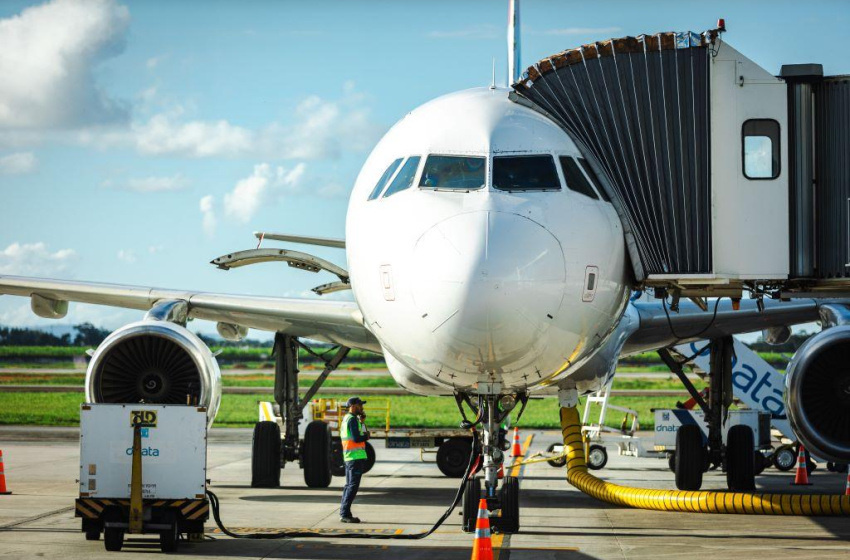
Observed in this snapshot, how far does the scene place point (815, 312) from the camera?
1530 centimetres

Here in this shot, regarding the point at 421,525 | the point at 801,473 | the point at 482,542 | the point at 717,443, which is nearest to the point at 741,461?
A: the point at 717,443

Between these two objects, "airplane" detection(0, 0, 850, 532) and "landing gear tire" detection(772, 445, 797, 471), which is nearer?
"airplane" detection(0, 0, 850, 532)

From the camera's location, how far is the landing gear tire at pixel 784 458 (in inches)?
860

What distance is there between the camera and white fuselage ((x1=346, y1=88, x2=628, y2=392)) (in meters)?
8.37

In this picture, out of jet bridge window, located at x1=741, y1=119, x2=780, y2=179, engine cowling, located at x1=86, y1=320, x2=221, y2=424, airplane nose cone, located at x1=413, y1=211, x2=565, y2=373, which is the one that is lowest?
engine cowling, located at x1=86, y1=320, x2=221, y2=424

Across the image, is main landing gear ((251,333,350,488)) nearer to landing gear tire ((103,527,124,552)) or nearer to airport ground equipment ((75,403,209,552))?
airport ground equipment ((75,403,209,552))

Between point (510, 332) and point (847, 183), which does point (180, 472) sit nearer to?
point (510, 332)

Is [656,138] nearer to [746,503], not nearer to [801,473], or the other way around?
[746,503]

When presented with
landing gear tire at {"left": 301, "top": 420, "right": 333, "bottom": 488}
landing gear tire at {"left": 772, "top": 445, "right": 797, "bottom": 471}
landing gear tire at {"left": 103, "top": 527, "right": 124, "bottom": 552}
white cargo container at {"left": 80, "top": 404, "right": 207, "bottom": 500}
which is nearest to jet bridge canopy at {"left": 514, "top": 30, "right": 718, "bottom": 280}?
white cargo container at {"left": 80, "top": 404, "right": 207, "bottom": 500}

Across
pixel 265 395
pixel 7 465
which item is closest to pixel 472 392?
pixel 7 465

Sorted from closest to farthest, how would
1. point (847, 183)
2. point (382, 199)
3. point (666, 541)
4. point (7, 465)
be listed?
point (382, 199), point (847, 183), point (666, 541), point (7, 465)

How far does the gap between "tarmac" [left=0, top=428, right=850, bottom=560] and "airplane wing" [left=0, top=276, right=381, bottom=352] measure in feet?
7.45

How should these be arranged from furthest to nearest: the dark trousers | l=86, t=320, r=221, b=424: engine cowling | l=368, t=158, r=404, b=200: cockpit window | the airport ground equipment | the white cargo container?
l=86, t=320, r=221, b=424: engine cowling → the dark trousers → the white cargo container → the airport ground equipment → l=368, t=158, r=404, b=200: cockpit window

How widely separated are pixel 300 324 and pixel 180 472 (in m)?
4.98
